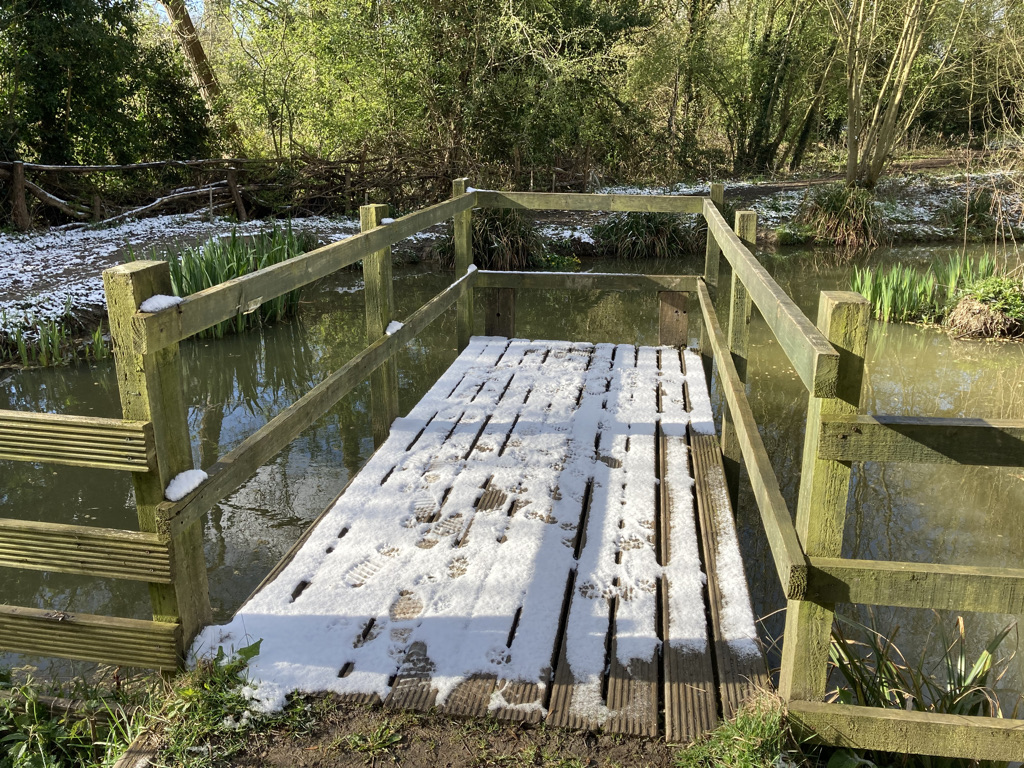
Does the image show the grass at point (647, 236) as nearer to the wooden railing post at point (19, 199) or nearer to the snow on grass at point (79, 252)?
the snow on grass at point (79, 252)

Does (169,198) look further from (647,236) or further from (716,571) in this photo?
(716,571)

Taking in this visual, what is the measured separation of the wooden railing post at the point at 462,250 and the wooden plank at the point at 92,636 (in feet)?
12.5

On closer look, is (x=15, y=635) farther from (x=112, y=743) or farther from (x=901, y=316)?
(x=901, y=316)

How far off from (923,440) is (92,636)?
91.1 inches

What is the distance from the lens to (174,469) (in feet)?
8.21

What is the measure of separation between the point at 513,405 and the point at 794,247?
11552mm

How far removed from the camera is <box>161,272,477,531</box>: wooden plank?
2.51m

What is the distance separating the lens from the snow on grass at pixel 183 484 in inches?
95.6

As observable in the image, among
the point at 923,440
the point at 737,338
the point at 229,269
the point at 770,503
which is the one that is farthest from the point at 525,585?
the point at 229,269

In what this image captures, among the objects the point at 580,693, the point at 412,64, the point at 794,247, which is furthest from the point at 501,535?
the point at 794,247

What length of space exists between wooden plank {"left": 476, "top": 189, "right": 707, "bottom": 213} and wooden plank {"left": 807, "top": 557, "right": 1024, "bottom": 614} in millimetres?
4119

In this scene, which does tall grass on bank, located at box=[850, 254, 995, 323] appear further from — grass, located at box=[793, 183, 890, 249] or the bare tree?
the bare tree

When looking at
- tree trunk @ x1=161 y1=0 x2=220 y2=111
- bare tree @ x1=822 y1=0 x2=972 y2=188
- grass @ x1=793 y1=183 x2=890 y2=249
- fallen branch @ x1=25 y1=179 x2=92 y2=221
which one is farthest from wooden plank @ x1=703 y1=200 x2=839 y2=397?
tree trunk @ x1=161 y1=0 x2=220 y2=111

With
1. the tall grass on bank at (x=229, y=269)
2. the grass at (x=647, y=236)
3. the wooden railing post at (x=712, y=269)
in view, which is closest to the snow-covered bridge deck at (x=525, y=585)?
the wooden railing post at (x=712, y=269)
